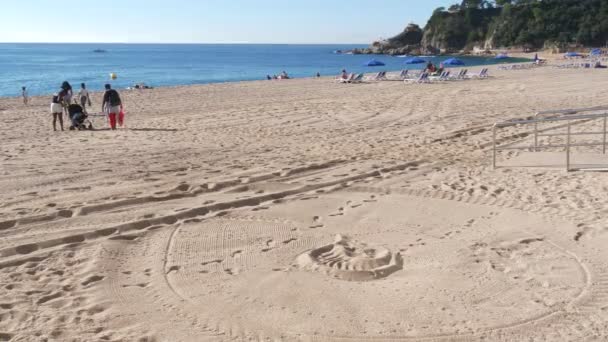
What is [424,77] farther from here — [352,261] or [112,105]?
[352,261]

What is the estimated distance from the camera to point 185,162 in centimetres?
964

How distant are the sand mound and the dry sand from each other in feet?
0.06

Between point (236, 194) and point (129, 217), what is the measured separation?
58.3 inches

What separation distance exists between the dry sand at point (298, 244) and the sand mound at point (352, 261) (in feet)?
0.06

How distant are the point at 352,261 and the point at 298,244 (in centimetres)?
71

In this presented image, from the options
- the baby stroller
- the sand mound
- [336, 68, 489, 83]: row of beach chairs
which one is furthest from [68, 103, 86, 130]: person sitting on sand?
[336, 68, 489, 83]: row of beach chairs

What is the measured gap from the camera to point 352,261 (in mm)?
5098

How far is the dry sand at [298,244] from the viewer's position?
13.1 feet

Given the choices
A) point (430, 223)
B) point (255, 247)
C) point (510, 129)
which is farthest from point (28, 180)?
point (510, 129)

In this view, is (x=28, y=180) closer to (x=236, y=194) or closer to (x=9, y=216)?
(x=9, y=216)

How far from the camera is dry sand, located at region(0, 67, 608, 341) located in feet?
13.1

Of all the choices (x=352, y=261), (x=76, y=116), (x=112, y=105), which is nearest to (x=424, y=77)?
(x=112, y=105)

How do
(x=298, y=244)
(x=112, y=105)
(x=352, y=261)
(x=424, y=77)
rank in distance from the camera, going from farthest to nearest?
(x=424, y=77), (x=112, y=105), (x=298, y=244), (x=352, y=261)

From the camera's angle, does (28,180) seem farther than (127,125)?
No
